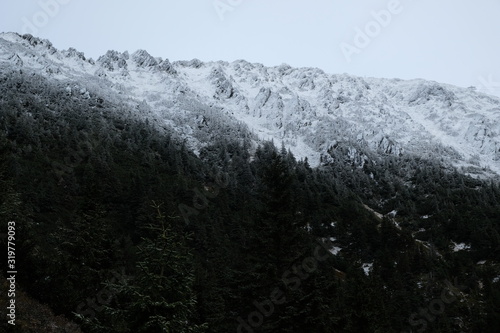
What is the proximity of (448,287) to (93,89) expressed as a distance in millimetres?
152973

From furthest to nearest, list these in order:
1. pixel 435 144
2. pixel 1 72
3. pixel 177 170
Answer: pixel 435 144
pixel 1 72
pixel 177 170

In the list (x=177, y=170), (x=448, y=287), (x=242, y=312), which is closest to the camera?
(x=242, y=312)

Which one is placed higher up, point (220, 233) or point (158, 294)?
point (220, 233)

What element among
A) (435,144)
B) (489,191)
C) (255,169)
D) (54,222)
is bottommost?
(54,222)

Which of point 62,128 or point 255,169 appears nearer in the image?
point 62,128

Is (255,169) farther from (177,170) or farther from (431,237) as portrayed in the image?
(431,237)

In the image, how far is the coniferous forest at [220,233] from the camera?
57.5ft

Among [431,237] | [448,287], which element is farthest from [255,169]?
[448,287]

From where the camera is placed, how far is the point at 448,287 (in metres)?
69.5

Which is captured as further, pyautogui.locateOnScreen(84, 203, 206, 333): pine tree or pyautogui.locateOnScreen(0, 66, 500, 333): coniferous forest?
pyautogui.locateOnScreen(0, 66, 500, 333): coniferous forest

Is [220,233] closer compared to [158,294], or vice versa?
[158,294]

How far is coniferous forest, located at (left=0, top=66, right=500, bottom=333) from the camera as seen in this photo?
57.5 feet

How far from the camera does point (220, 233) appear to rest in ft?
237

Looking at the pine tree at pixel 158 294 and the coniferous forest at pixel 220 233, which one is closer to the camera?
the pine tree at pixel 158 294
